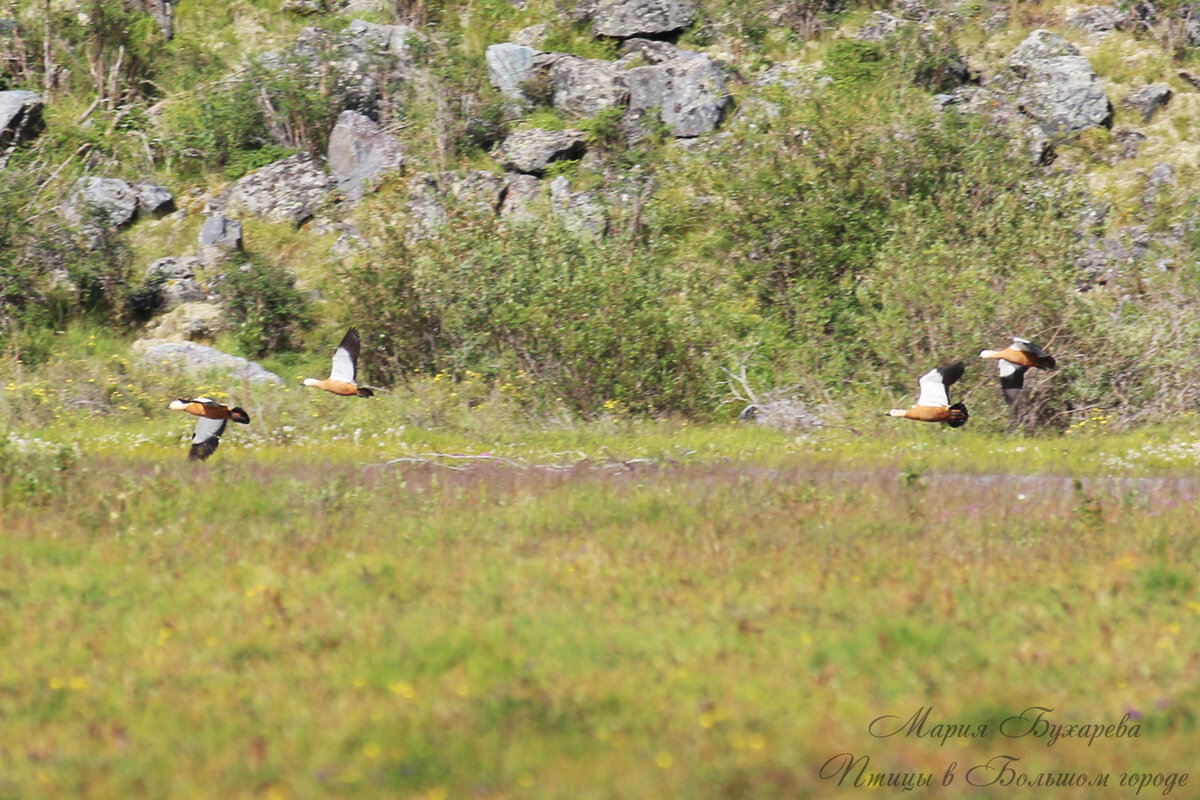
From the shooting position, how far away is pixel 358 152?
85.0ft

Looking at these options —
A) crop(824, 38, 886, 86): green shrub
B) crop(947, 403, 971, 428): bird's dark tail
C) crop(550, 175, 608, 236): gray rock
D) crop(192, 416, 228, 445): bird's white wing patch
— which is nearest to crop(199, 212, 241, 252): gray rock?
crop(550, 175, 608, 236): gray rock

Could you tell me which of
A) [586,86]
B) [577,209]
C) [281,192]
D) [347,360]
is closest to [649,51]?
[586,86]

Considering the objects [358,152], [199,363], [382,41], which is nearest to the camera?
[199,363]

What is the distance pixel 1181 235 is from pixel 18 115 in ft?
80.6

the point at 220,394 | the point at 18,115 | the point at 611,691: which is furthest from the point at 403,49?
the point at 611,691

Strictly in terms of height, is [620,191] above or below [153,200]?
above

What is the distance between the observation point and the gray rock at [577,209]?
2050 centimetres

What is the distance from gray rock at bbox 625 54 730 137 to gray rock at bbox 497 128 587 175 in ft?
5.43

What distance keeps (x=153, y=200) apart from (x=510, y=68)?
8944 millimetres

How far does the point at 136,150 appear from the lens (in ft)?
89.6

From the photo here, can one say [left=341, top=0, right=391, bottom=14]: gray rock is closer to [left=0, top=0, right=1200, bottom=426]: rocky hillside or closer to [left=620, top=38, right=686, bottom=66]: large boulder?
[left=0, top=0, right=1200, bottom=426]: rocky hillside

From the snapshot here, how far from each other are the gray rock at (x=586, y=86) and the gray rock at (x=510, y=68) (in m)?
0.70

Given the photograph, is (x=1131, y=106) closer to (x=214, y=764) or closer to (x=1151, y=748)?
(x=1151, y=748)

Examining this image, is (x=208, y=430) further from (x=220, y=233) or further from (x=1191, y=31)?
(x=1191, y=31)
